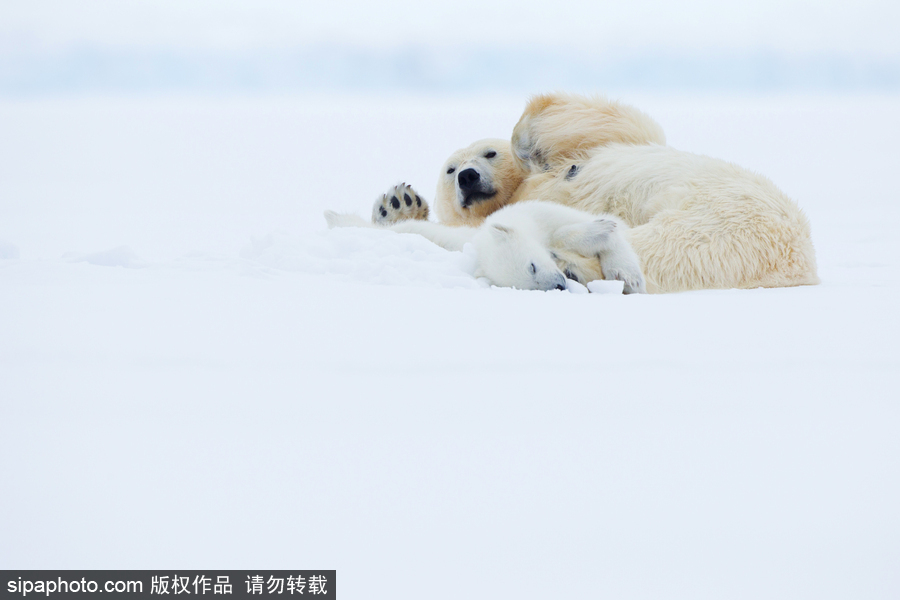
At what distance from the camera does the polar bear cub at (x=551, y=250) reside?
8.56ft

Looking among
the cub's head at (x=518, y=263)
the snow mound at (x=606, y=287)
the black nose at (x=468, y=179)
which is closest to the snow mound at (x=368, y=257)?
the cub's head at (x=518, y=263)

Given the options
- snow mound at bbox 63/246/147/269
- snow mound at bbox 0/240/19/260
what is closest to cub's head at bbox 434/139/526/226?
snow mound at bbox 63/246/147/269

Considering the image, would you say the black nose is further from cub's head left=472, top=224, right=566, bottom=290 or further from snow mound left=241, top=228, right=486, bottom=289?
cub's head left=472, top=224, right=566, bottom=290

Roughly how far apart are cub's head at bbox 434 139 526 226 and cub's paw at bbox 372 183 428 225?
0.64 feet

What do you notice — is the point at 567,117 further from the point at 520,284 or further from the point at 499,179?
the point at 520,284

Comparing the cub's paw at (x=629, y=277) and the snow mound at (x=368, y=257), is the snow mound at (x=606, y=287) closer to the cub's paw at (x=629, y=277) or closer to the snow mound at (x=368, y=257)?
the cub's paw at (x=629, y=277)

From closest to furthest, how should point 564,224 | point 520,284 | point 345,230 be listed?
point 520,284, point 564,224, point 345,230

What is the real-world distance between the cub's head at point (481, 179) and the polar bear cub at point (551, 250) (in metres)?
0.94

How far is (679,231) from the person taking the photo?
2896 millimetres

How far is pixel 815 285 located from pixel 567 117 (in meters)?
1.35

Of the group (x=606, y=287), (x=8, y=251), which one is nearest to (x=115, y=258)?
(x=8, y=251)

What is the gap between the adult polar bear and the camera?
2.86 meters

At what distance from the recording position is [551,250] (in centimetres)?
280

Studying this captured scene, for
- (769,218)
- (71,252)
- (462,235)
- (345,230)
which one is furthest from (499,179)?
(71,252)
